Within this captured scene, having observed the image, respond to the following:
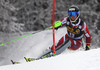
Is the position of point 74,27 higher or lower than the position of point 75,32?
higher

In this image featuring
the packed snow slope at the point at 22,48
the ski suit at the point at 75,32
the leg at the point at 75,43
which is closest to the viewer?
the ski suit at the point at 75,32

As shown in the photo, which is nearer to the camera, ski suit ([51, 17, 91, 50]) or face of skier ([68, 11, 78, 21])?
face of skier ([68, 11, 78, 21])

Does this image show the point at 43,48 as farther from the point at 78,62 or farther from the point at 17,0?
the point at 17,0

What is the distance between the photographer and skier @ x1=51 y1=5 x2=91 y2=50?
19.3ft

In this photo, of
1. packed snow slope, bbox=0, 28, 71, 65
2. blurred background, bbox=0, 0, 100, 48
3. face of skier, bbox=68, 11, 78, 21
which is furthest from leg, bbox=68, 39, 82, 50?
blurred background, bbox=0, 0, 100, 48

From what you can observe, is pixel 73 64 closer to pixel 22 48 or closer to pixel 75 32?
pixel 75 32

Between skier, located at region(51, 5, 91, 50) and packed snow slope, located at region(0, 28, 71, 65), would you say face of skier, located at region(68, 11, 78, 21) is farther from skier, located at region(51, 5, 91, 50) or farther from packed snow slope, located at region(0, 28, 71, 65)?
packed snow slope, located at region(0, 28, 71, 65)

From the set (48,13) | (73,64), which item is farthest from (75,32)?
(48,13)

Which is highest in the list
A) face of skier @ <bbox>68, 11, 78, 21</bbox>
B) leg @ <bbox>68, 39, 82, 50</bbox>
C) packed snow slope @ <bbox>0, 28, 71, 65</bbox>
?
face of skier @ <bbox>68, 11, 78, 21</bbox>

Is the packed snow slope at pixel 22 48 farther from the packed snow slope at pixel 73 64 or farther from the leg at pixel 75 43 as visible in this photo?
the packed snow slope at pixel 73 64

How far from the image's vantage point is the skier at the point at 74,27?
5896 mm

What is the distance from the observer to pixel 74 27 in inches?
246

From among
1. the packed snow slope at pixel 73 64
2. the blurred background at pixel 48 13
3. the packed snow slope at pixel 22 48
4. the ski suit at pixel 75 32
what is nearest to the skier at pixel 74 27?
the ski suit at pixel 75 32

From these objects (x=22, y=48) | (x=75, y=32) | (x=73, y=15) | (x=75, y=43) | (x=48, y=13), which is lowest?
(x=22, y=48)
